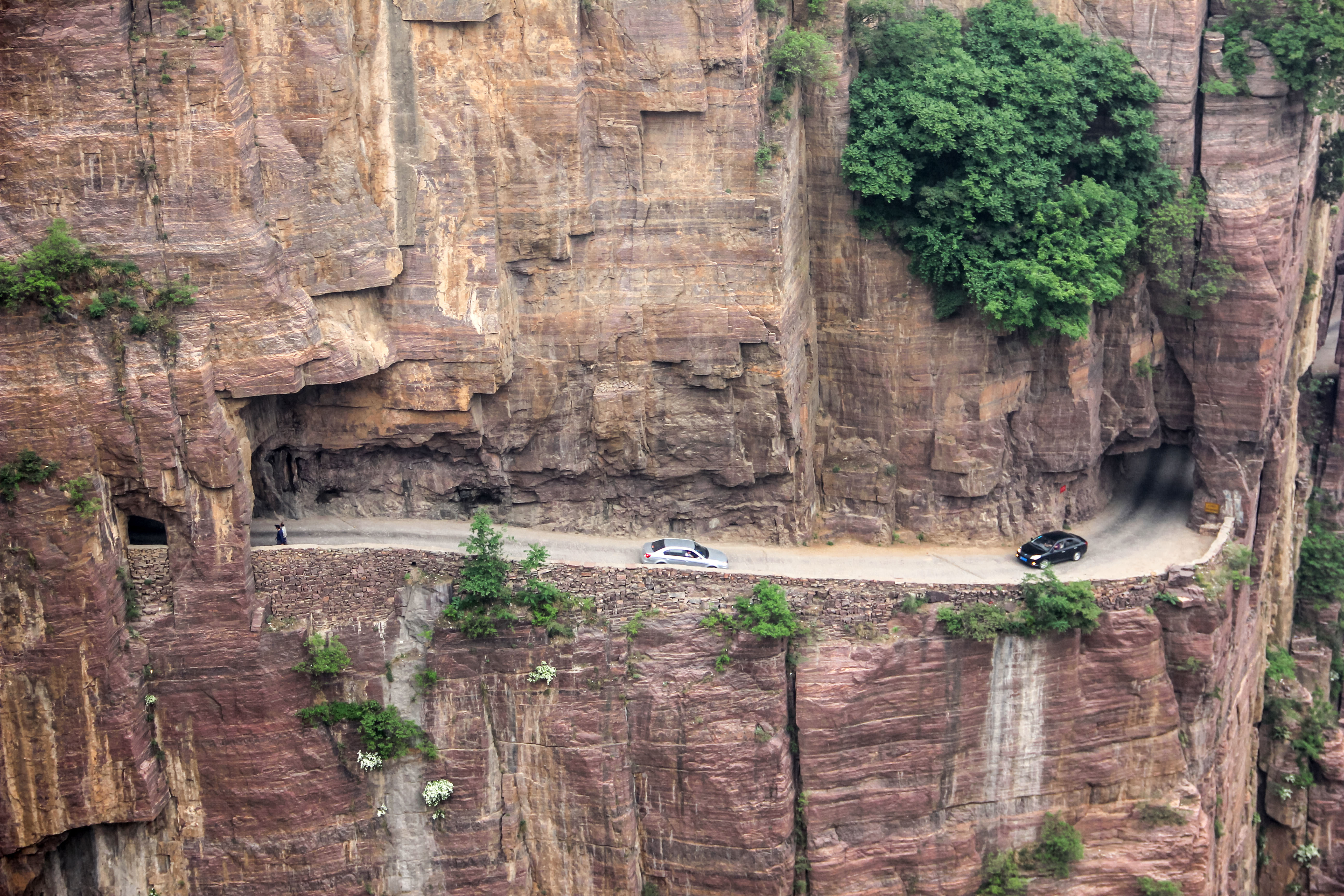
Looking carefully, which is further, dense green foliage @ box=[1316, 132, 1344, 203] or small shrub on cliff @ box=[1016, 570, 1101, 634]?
dense green foliage @ box=[1316, 132, 1344, 203]

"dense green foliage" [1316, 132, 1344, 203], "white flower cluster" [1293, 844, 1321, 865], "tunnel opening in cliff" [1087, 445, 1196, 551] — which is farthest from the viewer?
"white flower cluster" [1293, 844, 1321, 865]

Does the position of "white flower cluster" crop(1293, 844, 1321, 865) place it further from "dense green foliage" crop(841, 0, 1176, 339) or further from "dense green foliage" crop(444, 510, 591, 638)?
"dense green foliage" crop(444, 510, 591, 638)

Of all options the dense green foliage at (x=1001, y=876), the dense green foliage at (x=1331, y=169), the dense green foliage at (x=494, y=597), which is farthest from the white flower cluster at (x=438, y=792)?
the dense green foliage at (x=1331, y=169)

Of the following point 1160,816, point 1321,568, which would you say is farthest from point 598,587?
point 1321,568

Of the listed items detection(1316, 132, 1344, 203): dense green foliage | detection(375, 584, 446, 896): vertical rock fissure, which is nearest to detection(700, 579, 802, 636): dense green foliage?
detection(375, 584, 446, 896): vertical rock fissure

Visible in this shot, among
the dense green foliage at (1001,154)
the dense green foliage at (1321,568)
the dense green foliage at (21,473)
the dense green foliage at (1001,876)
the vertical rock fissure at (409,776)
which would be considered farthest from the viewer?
the dense green foliage at (1321,568)

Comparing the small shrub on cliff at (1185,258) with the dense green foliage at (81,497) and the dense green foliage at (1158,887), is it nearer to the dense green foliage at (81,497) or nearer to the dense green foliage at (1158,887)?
the dense green foliage at (1158,887)
